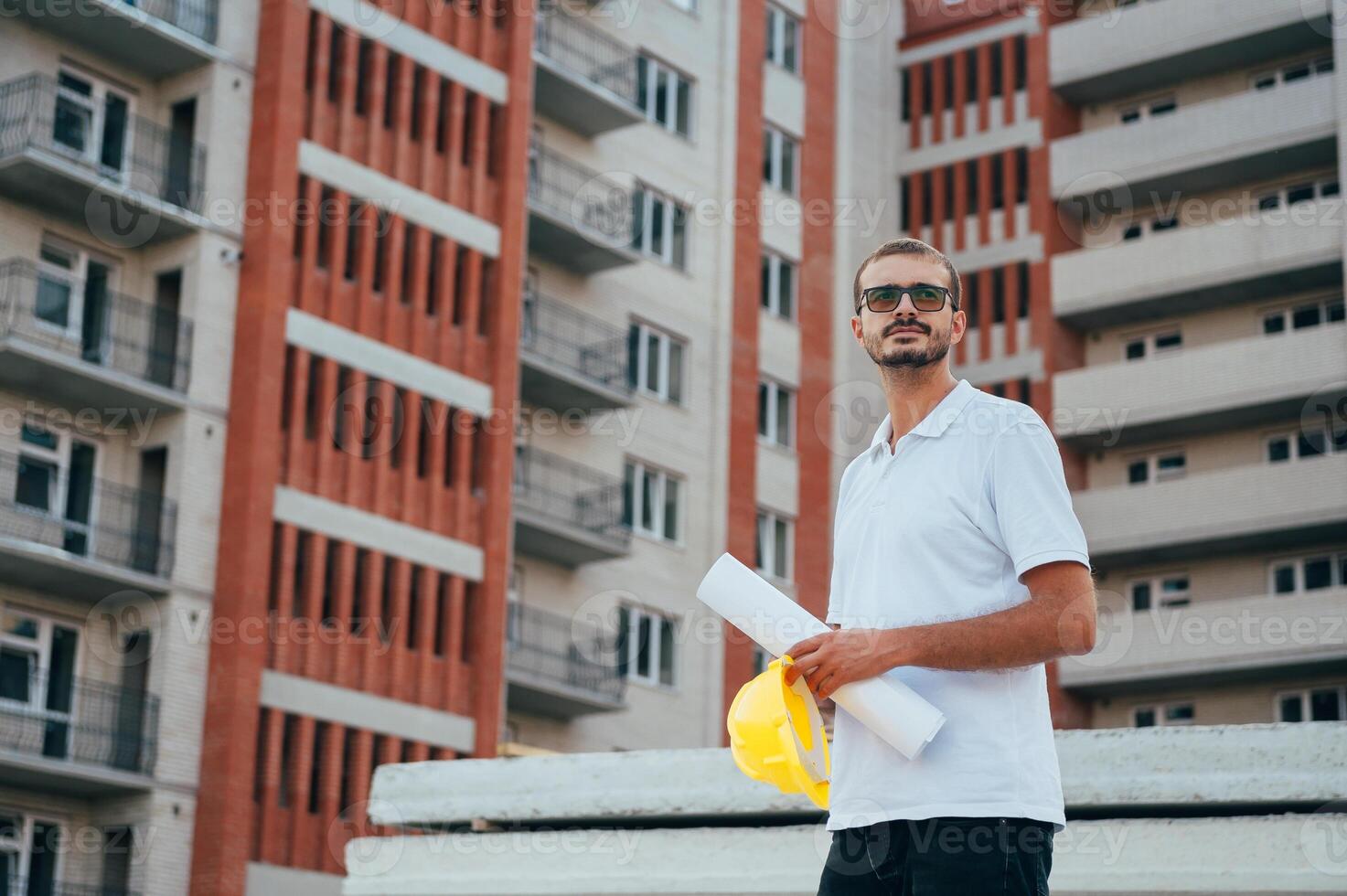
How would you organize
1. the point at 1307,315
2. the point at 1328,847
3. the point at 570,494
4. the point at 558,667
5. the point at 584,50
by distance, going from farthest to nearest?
the point at 1307,315 → the point at 584,50 → the point at 570,494 → the point at 558,667 → the point at 1328,847

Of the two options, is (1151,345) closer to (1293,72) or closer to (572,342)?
(1293,72)

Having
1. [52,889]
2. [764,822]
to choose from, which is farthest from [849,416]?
[764,822]

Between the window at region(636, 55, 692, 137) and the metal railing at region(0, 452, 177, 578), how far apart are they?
57.7 feet

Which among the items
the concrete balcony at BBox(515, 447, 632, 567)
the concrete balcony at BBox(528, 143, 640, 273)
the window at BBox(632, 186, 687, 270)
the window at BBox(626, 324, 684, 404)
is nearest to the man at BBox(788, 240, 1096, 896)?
the concrete balcony at BBox(515, 447, 632, 567)

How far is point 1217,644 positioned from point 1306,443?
18.4 feet

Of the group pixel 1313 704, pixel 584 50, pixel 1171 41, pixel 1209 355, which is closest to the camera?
pixel 1313 704

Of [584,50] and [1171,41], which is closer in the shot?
[584,50]

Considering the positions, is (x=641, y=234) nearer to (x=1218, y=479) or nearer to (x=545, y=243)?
(x=545, y=243)

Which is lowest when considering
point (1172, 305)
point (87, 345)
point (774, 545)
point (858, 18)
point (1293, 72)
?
point (774, 545)

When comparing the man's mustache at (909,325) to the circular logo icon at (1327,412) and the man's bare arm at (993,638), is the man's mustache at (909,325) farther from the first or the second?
the circular logo icon at (1327,412)

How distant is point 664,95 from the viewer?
49.3 m

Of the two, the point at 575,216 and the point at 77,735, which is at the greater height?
the point at 575,216

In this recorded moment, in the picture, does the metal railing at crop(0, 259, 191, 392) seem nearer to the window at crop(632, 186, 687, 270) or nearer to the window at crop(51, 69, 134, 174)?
the window at crop(51, 69, 134, 174)

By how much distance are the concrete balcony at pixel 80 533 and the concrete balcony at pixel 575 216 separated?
11.6m
